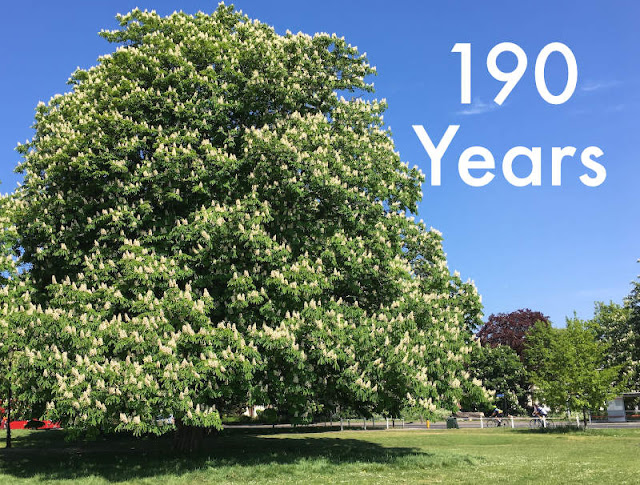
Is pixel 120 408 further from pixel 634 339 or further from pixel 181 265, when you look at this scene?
pixel 634 339

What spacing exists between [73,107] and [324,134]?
10.2 m

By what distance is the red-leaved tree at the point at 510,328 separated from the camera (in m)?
72.8

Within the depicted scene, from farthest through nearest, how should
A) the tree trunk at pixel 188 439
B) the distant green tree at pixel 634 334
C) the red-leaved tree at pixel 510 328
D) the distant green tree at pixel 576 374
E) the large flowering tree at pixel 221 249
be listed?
the red-leaved tree at pixel 510 328, the distant green tree at pixel 634 334, the distant green tree at pixel 576 374, the tree trunk at pixel 188 439, the large flowering tree at pixel 221 249

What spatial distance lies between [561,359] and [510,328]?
37.4m

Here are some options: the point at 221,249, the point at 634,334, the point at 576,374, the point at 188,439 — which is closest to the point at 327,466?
the point at 188,439

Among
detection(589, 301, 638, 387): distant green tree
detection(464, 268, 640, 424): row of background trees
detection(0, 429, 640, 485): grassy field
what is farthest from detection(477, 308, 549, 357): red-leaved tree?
detection(0, 429, 640, 485): grassy field

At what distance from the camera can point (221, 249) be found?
1875 centimetres

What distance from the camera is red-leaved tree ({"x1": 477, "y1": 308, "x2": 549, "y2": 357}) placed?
239 feet

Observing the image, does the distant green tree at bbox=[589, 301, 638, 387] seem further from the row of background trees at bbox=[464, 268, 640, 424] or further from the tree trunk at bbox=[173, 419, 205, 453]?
the tree trunk at bbox=[173, 419, 205, 453]

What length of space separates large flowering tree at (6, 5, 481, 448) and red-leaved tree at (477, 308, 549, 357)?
5229 centimetres

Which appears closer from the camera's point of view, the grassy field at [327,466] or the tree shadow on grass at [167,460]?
the grassy field at [327,466]

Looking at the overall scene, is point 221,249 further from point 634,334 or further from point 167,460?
point 634,334

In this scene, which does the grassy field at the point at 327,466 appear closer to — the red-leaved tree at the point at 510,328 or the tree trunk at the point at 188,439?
the tree trunk at the point at 188,439

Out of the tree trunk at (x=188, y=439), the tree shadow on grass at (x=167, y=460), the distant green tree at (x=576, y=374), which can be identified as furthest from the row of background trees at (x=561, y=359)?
the tree trunk at (x=188, y=439)
